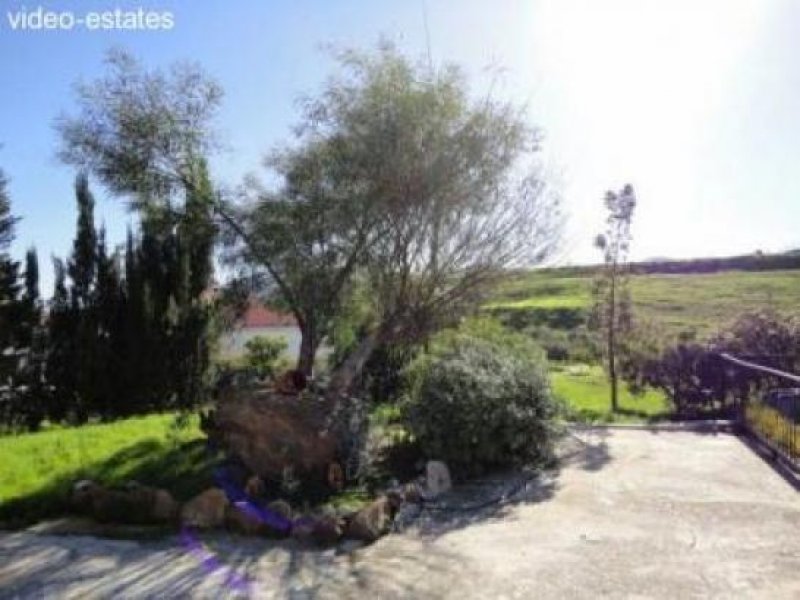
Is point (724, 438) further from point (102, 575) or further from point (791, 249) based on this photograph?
point (791, 249)

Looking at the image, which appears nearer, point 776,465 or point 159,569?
point 159,569

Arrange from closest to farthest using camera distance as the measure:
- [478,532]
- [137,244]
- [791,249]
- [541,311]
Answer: [478,532], [137,244], [541,311], [791,249]

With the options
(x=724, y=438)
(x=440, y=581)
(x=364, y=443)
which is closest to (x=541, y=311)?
(x=724, y=438)

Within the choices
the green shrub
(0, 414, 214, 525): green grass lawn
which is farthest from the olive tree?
the green shrub

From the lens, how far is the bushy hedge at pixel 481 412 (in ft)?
25.2

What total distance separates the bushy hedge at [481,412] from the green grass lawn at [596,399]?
3.43 ft

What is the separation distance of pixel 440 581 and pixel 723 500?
9.98 feet

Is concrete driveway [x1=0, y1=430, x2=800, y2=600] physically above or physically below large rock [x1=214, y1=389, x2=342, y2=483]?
below

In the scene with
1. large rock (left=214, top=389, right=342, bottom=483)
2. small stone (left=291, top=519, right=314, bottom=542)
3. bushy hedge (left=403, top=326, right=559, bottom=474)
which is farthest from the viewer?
bushy hedge (left=403, top=326, right=559, bottom=474)

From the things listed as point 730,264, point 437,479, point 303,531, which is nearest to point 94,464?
point 303,531

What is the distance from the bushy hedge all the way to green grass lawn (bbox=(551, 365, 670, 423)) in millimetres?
1046

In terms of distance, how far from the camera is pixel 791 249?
48.8 meters

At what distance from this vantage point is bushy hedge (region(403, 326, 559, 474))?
7.67 metres

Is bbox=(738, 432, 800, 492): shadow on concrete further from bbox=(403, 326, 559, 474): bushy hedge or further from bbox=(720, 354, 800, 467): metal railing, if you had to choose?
bbox=(403, 326, 559, 474): bushy hedge
